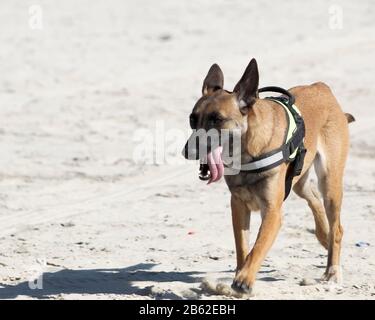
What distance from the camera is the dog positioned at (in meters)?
6.78

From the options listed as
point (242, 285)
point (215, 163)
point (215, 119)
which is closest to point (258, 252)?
point (242, 285)

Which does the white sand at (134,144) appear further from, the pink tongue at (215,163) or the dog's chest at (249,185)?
the pink tongue at (215,163)

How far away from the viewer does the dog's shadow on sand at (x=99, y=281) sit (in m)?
7.33

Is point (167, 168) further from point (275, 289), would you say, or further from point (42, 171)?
point (275, 289)

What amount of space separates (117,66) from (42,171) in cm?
491

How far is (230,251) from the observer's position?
8.47 m

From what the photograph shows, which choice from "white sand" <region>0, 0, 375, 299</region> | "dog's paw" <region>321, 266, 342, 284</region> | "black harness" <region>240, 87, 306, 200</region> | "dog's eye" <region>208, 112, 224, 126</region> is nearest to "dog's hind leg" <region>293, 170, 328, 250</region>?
"white sand" <region>0, 0, 375, 299</region>

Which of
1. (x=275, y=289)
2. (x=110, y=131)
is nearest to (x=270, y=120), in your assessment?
(x=275, y=289)

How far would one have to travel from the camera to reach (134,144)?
12.2 metres

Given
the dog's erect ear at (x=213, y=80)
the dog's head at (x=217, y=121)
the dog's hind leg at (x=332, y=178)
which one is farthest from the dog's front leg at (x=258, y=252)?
the dog's erect ear at (x=213, y=80)

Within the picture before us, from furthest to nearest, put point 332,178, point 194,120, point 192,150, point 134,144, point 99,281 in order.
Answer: point 134,144
point 332,178
point 99,281
point 194,120
point 192,150

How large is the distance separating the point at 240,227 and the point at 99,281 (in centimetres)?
116

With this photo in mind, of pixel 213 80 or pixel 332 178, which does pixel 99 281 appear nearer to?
pixel 213 80
